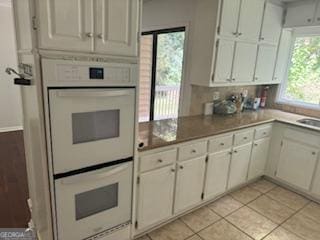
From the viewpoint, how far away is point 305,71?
3488 mm

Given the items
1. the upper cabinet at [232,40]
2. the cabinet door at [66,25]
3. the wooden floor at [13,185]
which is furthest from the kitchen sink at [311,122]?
the wooden floor at [13,185]

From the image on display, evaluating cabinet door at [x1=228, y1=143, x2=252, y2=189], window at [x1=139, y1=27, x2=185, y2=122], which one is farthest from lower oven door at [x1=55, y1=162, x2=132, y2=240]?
window at [x1=139, y1=27, x2=185, y2=122]

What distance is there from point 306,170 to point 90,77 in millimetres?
2835

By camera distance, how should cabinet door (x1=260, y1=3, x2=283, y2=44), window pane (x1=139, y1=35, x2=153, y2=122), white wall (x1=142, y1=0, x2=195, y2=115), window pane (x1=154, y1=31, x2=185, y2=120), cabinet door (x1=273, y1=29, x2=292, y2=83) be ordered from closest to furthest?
white wall (x1=142, y1=0, x2=195, y2=115) < cabinet door (x1=260, y1=3, x2=283, y2=44) < cabinet door (x1=273, y1=29, x2=292, y2=83) < window pane (x1=154, y1=31, x2=185, y2=120) < window pane (x1=139, y1=35, x2=153, y2=122)

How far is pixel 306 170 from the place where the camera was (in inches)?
115

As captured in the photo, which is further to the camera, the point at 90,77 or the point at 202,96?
the point at 202,96

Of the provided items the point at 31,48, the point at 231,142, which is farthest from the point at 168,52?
the point at 31,48

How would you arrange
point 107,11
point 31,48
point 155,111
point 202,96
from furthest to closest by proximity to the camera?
point 155,111, point 202,96, point 107,11, point 31,48

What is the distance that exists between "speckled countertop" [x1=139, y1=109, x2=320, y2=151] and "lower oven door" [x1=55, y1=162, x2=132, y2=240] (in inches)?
12.6

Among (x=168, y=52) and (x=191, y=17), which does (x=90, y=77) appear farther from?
(x=168, y=52)

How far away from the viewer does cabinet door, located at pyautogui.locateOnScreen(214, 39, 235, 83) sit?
2631 mm

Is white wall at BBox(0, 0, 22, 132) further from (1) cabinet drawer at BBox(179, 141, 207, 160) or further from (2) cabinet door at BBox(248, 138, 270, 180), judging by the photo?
(2) cabinet door at BBox(248, 138, 270, 180)

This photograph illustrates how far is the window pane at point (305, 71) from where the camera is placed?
11.0 ft

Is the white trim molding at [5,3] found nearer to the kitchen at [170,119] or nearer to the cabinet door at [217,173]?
the kitchen at [170,119]
